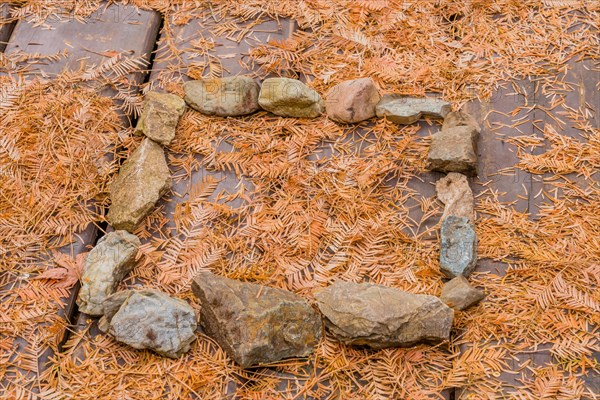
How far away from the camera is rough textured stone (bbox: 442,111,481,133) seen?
259 centimetres

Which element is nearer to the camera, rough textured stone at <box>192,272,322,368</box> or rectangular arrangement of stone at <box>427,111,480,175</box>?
rough textured stone at <box>192,272,322,368</box>

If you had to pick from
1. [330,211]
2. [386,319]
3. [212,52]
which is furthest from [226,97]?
[386,319]

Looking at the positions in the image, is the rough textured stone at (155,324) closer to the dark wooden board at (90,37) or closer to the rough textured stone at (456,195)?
the rough textured stone at (456,195)

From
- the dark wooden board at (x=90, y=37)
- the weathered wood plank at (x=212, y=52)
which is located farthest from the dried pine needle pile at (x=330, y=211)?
the dark wooden board at (x=90, y=37)

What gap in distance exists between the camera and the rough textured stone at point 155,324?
2.02m

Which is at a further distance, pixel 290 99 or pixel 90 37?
pixel 90 37

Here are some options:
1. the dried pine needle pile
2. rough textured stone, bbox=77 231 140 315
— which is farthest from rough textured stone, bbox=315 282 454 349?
rough textured stone, bbox=77 231 140 315

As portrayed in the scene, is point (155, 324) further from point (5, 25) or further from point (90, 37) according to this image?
point (5, 25)

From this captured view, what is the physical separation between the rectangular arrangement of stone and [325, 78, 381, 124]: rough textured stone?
0.30 metres

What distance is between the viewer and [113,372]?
79.5 inches

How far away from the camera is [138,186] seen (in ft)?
7.88

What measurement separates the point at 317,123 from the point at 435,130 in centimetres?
49

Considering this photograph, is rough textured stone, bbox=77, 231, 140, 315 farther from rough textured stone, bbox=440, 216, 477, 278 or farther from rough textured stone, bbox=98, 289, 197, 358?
rough textured stone, bbox=440, 216, 477, 278

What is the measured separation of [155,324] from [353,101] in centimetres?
121
